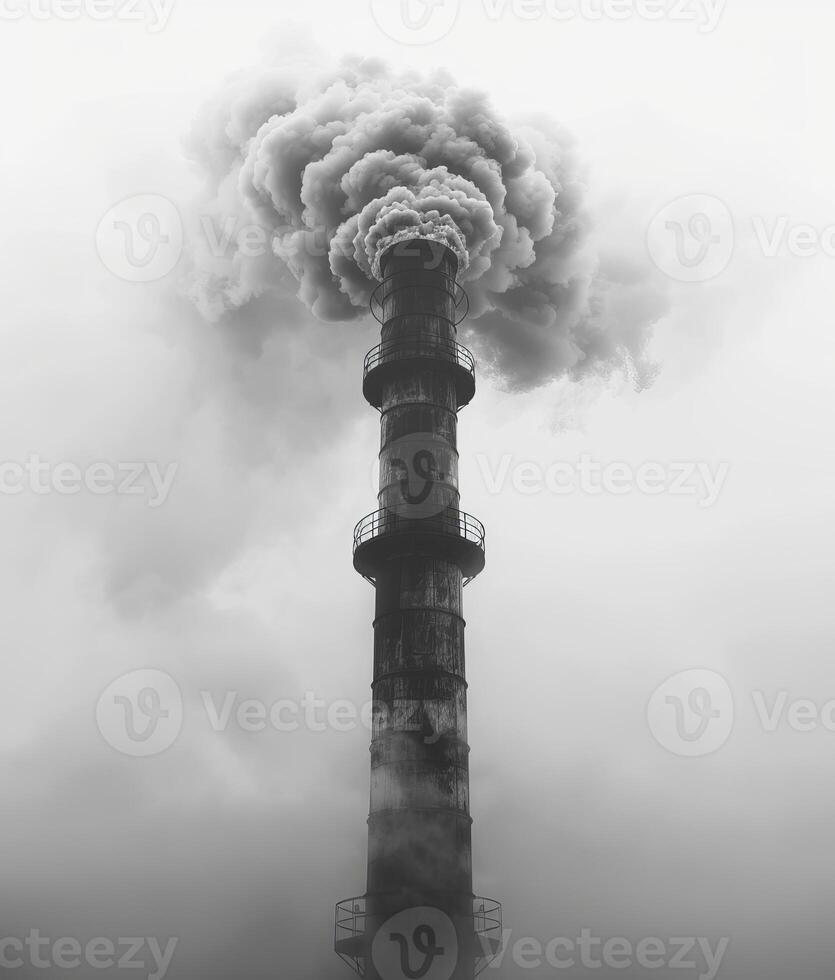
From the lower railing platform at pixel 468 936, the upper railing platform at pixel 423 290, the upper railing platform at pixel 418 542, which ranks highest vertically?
the upper railing platform at pixel 423 290

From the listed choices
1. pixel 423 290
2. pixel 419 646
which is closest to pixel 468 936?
pixel 419 646

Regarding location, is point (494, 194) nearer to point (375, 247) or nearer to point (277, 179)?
point (375, 247)

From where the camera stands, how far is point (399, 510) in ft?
88.2

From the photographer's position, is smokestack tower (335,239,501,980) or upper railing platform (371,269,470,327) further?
upper railing platform (371,269,470,327)

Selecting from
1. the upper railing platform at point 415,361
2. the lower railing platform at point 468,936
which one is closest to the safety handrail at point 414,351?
the upper railing platform at point 415,361

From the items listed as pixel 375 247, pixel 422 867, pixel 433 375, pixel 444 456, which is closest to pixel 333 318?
pixel 375 247

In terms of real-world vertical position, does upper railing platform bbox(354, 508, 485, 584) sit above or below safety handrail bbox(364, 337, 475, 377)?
below

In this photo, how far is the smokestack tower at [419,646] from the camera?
73.8 feet

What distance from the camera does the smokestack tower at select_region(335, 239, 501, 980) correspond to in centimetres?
2250

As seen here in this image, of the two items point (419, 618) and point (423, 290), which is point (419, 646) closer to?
point (419, 618)

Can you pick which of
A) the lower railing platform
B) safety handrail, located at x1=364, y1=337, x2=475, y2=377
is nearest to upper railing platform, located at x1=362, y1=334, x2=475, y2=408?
safety handrail, located at x1=364, y1=337, x2=475, y2=377

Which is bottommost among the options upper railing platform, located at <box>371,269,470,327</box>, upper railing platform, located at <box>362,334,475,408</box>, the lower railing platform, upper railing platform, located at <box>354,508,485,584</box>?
the lower railing platform

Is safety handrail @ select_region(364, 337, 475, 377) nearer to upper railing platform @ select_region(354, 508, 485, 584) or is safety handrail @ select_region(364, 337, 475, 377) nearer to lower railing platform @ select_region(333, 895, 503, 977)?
upper railing platform @ select_region(354, 508, 485, 584)

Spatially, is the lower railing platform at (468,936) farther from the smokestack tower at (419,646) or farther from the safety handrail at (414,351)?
the safety handrail at (414,351)
